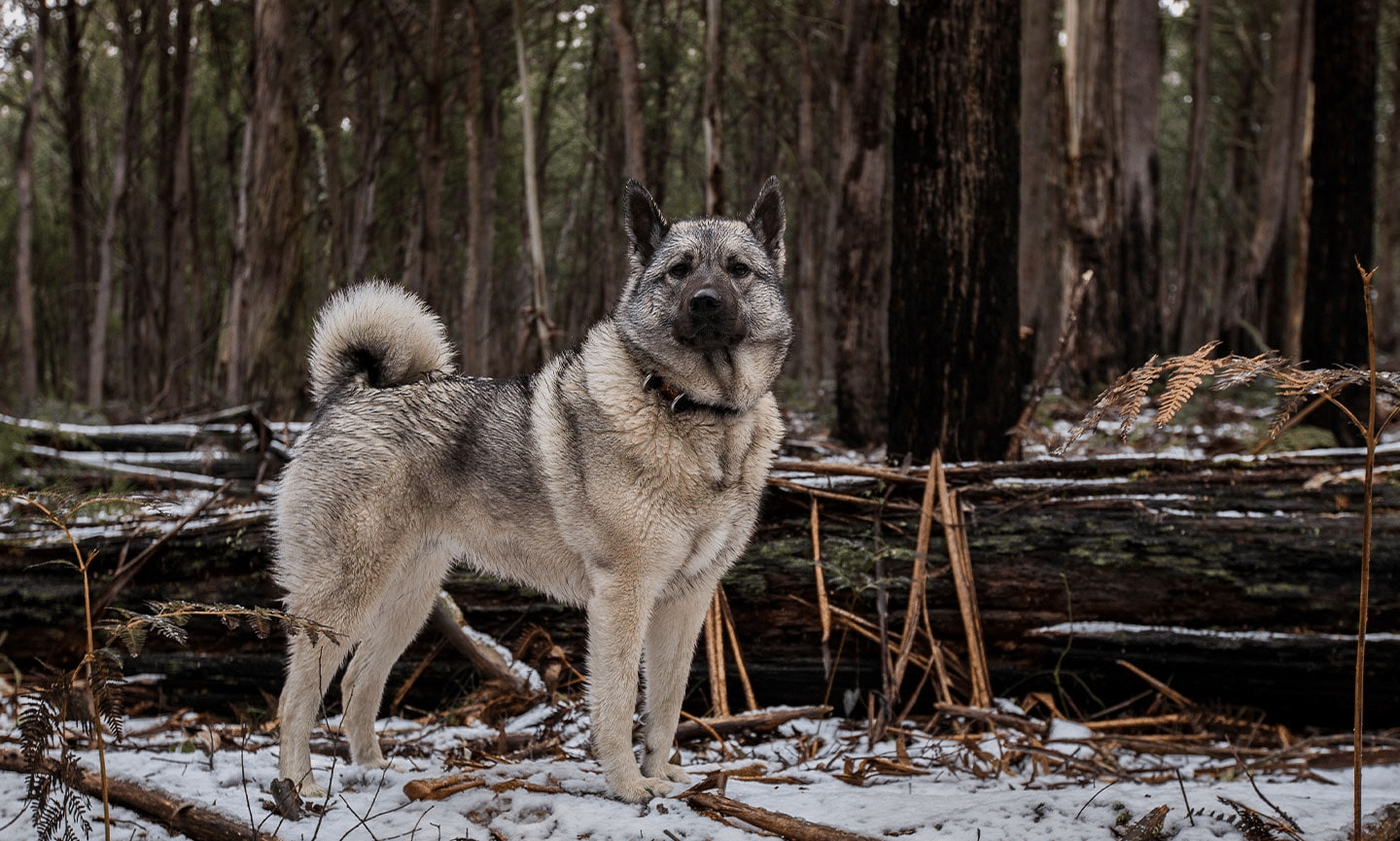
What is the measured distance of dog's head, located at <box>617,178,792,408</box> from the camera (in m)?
3.92

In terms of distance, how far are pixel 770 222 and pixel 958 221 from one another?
2.29 meters

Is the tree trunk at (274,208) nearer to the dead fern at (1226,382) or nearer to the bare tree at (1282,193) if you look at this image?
the dead fern at (1226,382)

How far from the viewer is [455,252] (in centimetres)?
3784

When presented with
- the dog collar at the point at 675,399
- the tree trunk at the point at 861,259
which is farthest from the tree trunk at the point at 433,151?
the dog collar at the point at 675,399

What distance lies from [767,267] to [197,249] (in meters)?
25.4

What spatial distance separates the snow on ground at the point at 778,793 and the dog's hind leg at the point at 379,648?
0.14 metres

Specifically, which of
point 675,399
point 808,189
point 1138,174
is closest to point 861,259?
point 1138,174

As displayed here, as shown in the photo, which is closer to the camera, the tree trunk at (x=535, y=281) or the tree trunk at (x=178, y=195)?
the tree trunk at (x=535, y=281)

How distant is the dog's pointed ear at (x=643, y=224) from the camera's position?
4207 millimetres

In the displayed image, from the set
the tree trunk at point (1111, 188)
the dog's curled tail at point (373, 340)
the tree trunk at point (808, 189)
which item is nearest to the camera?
the dog's curled tail at point (373, 340)

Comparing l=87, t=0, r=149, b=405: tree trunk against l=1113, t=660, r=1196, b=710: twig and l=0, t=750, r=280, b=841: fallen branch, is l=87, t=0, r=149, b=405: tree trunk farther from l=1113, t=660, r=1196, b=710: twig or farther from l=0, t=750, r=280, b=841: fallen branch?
l=1113, t=660, r=1196, b=710: twig

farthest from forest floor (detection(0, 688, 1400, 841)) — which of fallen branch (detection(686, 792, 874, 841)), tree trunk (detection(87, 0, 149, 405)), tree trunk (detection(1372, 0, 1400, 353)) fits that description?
tree trunk (detection(1372, 0, 1400, 353))

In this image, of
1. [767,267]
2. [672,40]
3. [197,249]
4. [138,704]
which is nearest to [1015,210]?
[767,267]

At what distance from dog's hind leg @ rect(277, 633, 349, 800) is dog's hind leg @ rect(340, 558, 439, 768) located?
9.7 inches
